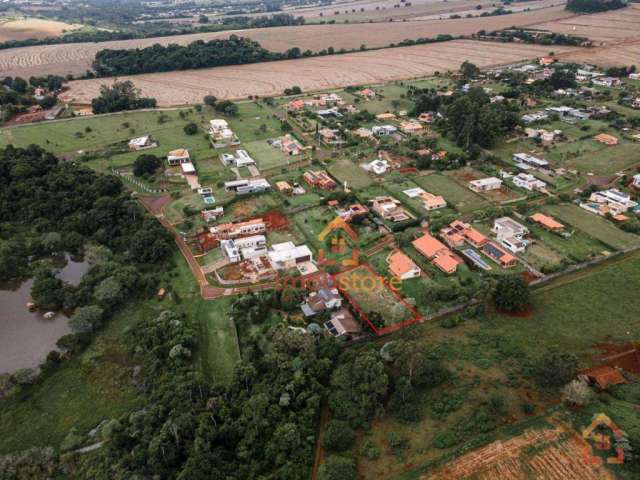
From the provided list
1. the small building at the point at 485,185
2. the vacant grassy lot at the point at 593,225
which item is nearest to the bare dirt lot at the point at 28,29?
the small building at the point at 485,185

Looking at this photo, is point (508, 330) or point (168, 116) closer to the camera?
point (508, 330)

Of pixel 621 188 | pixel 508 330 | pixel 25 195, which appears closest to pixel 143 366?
pixel 508 330

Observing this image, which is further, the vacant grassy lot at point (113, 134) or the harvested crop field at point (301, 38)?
the harvested crop field at point (301, 38)

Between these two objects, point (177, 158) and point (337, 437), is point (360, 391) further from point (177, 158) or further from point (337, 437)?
point (177, 158)

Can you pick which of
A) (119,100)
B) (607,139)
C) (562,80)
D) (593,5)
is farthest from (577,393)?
(593,5)

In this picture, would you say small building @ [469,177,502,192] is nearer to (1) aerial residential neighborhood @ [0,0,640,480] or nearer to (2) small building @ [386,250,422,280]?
(1) aerial residential neighborhood @ [0,0,640,480]

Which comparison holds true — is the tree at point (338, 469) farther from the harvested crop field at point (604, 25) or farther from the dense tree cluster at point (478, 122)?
the harvested crop field at point (604, 25)

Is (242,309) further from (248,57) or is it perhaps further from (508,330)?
(248,57)
